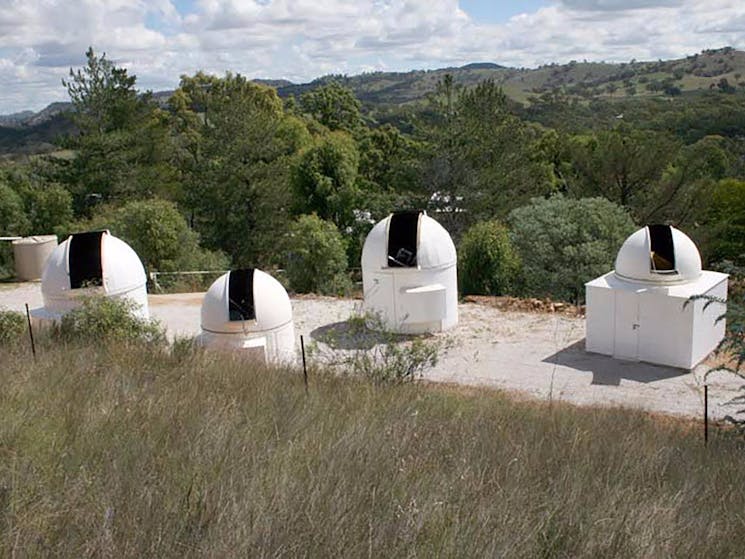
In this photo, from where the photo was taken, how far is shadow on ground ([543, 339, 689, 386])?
45.7ft

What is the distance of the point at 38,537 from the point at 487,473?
2.50 meters

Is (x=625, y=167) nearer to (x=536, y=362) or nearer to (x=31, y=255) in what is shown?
(x=536, y=362)

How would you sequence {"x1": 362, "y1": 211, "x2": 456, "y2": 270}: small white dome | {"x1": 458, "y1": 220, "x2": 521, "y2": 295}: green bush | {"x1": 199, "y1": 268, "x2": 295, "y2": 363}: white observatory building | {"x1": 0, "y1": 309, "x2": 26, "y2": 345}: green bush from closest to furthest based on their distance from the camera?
{"x1": 0, "y1": 309, "x2": 26, "y2": 345}: green bush → {"x1": 199, "y1": 268, "x2": 295, "y2": 363}: white observatory building → {"x1": 362, "y1": 211, "x2": 456, "y2": 270}: small white dome → {"x1": 458, "y1": 220, "x2": 521, "y2": 295}: green bush

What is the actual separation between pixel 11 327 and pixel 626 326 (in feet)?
36.5

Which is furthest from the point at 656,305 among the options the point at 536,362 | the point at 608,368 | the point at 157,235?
the point at 157,235

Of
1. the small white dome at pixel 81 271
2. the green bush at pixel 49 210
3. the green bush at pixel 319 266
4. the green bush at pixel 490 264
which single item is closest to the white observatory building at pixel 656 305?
the green bush at pixel 490 264

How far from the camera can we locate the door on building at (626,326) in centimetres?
1457

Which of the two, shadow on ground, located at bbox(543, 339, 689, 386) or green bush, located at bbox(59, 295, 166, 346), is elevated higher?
green bush, located at bbox(59, 295, 166, 346)

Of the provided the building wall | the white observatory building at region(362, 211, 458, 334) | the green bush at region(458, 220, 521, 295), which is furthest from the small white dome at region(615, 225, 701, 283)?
the green bush at region(458, 220, 521, 295)

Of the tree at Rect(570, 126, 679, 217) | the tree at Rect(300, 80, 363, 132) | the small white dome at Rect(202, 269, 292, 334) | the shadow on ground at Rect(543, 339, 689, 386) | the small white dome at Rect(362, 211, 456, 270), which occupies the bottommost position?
the shadow on ground at Rect(543, 339, 689, 386)

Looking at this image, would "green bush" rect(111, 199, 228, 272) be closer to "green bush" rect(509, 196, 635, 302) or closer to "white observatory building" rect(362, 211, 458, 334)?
"white observatory building" rect(362, 211, 458, 334)

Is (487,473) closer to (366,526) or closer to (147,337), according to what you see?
(366,526)

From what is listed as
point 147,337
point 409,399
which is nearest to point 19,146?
point 147,337

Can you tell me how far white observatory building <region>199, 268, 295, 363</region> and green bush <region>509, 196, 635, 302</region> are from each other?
1028 centimetres
